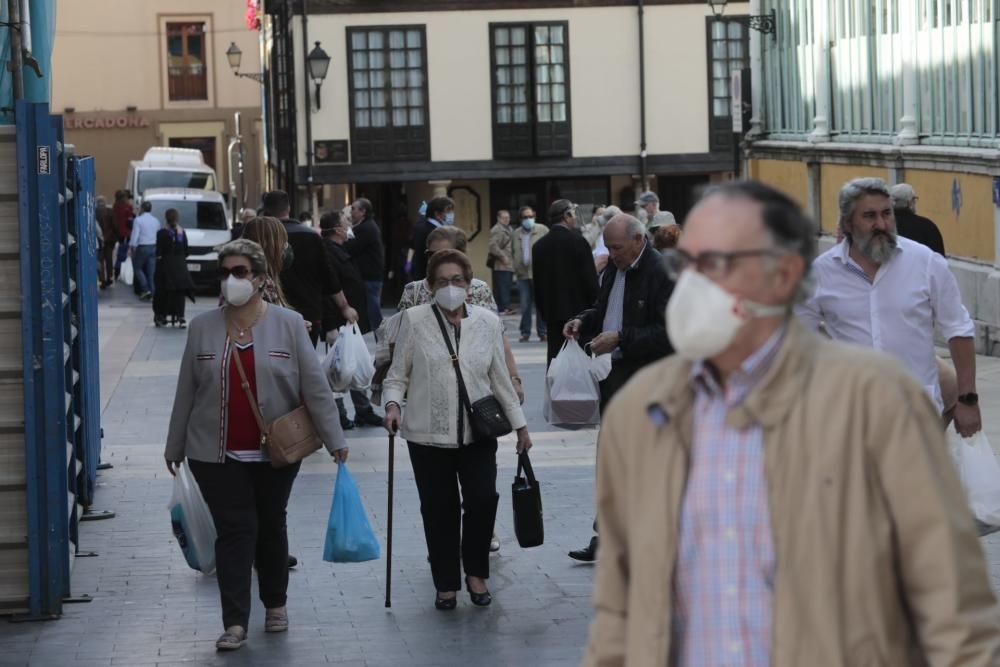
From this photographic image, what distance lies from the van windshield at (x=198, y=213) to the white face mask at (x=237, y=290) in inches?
1142

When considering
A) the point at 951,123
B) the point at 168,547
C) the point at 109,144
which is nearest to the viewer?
the point at 168,547

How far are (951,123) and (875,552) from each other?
18.9 meters

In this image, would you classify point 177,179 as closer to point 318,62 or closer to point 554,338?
point 318,62

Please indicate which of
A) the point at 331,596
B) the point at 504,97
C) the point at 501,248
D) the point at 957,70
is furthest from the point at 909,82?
the point at 331,596

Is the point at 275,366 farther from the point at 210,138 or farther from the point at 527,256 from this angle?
the point at 210,138

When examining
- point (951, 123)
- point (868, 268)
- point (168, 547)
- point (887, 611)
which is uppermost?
point (951, 123)

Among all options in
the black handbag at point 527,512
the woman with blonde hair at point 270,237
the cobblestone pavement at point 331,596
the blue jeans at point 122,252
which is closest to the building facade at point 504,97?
the blue jeans at point 122,252

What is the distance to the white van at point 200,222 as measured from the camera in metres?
35.7

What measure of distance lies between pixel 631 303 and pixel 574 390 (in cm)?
81

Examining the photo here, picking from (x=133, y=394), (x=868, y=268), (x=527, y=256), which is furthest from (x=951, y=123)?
(x=868, y=268)

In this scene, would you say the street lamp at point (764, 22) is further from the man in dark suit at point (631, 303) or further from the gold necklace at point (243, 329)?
the gold necklace at point (243, 329)

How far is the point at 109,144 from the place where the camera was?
185 feet

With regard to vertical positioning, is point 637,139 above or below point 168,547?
above

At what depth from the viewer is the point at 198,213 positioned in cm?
3678
